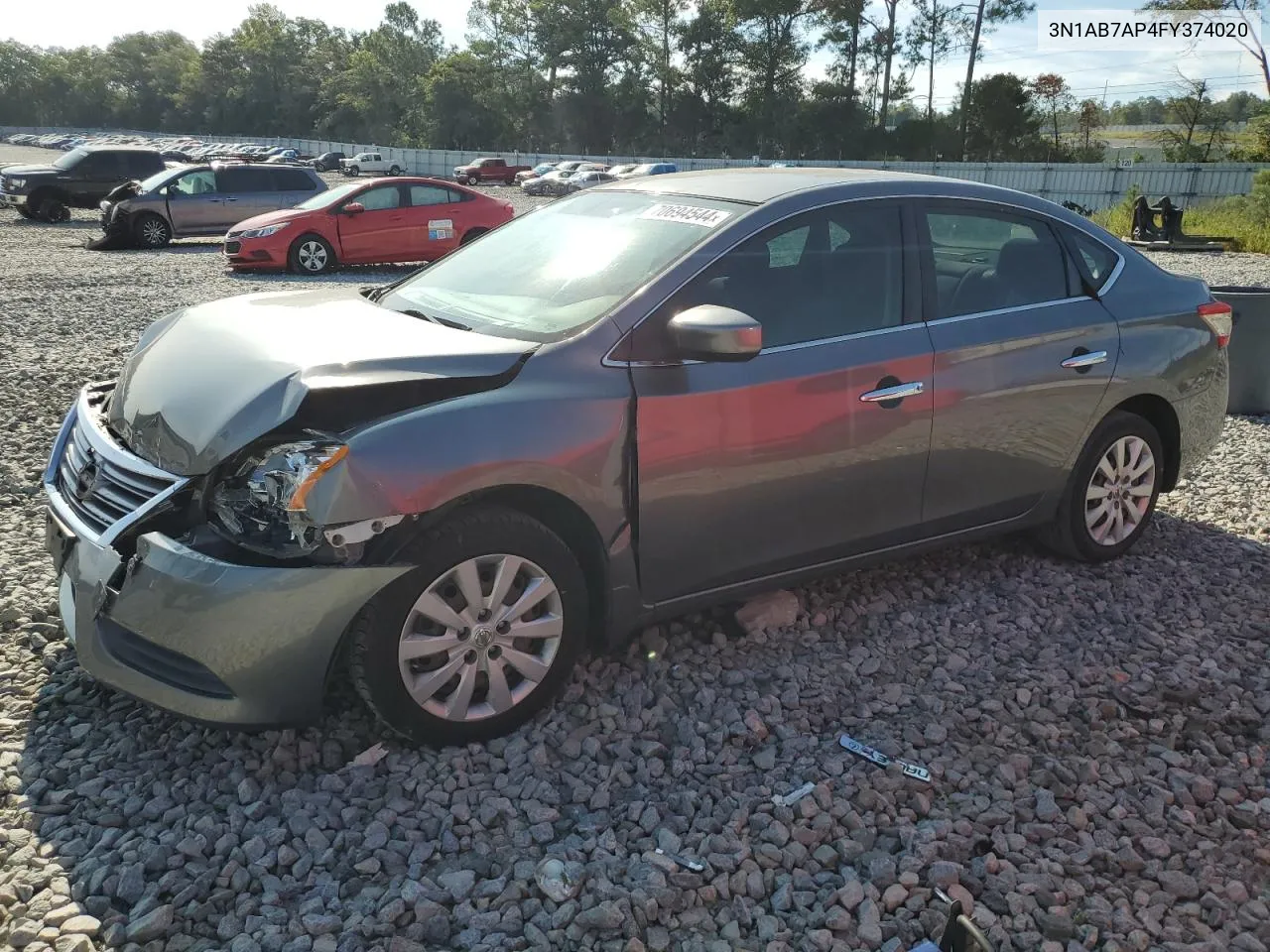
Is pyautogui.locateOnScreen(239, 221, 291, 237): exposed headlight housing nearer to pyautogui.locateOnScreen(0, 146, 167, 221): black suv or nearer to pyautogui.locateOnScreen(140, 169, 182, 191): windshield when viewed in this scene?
pyautogui.locateOnScreen(140, 169, 182, 191): windshield

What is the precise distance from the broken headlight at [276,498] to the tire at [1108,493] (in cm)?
333

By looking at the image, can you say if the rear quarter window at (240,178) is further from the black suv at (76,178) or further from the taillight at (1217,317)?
the taillight at (1217,317)

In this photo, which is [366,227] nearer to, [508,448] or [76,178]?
[76,178]

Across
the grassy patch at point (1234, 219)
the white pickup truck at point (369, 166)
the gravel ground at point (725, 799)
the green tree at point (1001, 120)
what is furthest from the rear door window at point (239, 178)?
the green tree at point (1001, 120)

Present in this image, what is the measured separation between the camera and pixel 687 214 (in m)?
3.73

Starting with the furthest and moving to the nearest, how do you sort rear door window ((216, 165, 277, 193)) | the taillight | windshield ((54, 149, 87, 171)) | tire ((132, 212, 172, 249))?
1. windshield ((54, 149, 87, 171))
2. rear door window ((216, 165, 277, 193))
3. tire ((132, 212, 172, 249))
4. the taillight

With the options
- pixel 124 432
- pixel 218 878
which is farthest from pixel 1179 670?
pixel 124 432

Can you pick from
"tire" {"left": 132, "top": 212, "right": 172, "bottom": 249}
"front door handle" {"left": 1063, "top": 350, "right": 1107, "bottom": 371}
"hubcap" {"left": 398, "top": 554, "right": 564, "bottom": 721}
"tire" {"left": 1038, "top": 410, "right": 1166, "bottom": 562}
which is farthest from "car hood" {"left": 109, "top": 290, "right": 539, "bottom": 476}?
"tire" {"left": 132, "top": 212, "right": 172, "bottom": 249}

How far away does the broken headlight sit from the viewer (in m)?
2.73

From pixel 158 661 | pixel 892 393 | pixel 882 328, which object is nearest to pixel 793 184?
pixel 882 328

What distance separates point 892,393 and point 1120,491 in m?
1.69

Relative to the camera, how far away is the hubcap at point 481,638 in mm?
2941

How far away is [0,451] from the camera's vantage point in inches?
232

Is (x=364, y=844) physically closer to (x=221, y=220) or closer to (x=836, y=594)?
Result: (x=836, y=594)
